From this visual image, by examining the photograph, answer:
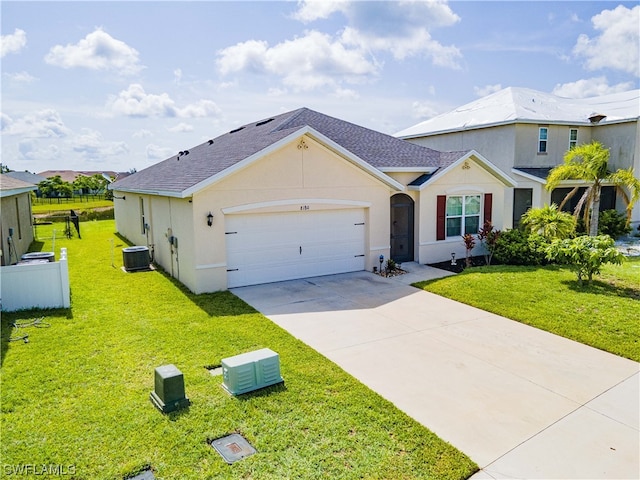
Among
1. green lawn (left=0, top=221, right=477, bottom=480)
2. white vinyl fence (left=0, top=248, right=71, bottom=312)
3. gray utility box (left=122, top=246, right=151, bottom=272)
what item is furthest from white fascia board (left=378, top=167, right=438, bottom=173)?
white vinyl fence (left=0, top=248, right=71, bottom=312)

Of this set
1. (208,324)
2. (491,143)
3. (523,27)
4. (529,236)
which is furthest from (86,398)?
(491,143)

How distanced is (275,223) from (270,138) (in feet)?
8.36

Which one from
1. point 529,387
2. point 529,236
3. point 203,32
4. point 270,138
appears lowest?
point 529,387

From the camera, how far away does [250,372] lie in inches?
242

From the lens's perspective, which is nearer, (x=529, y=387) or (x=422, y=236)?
(x=529, y=387)

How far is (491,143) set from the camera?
21797 mm

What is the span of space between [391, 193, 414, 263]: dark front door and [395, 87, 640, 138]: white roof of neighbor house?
901 centimetres

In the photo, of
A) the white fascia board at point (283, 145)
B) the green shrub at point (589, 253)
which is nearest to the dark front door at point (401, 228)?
the white fascia board at point (283, 145)

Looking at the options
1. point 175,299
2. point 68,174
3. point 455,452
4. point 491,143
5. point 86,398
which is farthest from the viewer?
point 68,174

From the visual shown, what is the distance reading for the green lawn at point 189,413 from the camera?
4648mm

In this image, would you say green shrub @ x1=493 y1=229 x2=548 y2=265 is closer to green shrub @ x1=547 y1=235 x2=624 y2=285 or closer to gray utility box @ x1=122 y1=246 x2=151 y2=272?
green shrub @ x1=547 y1=235 x2=624 y2=285

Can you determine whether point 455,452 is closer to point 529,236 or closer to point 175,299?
point 175,299

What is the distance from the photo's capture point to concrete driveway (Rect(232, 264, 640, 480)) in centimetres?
499

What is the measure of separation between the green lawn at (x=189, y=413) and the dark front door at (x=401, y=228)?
7.28m
